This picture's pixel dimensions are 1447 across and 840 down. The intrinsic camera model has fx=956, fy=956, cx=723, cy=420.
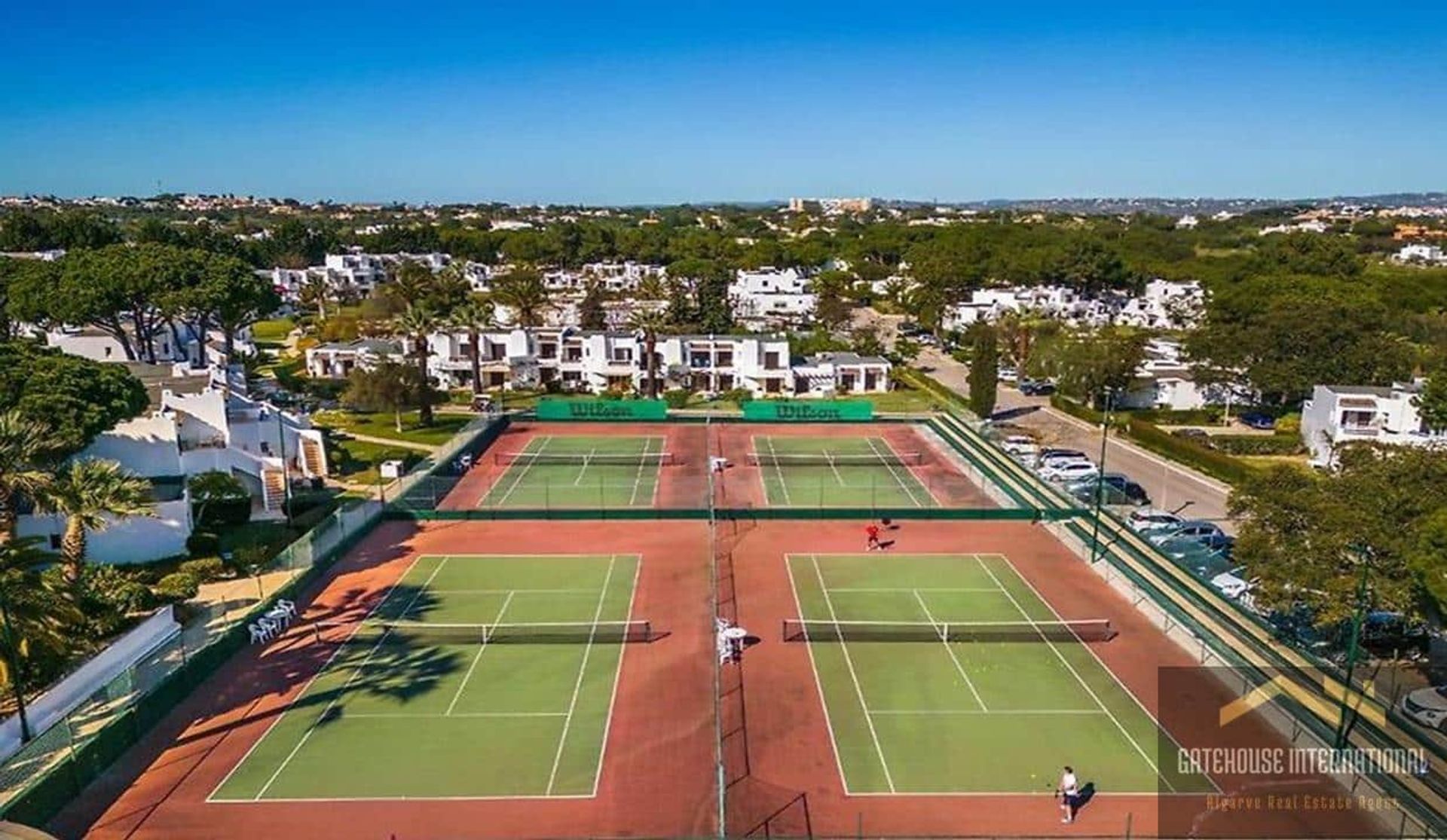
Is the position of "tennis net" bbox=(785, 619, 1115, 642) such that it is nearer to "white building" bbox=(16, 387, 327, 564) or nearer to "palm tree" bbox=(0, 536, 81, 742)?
"palm tree" bbox=(0, 536, 81, 742)

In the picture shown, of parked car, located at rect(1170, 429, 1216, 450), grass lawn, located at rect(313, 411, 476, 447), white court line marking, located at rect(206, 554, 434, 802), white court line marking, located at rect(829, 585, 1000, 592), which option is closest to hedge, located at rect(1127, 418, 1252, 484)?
parked car, located at rect(1170, 429, 1216, 450)

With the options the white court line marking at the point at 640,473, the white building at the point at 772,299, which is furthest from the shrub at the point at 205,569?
the white building at the point at 772,299

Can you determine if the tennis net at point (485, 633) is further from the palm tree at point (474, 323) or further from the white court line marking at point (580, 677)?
the palm tree at point (474, 323)

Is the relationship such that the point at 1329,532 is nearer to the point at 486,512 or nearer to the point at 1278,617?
the point at 1278,617

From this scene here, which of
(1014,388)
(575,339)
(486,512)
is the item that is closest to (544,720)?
(486,512)

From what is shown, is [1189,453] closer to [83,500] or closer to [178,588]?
[178,588]

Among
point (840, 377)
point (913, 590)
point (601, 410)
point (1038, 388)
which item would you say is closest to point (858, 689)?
point (913, 590)
